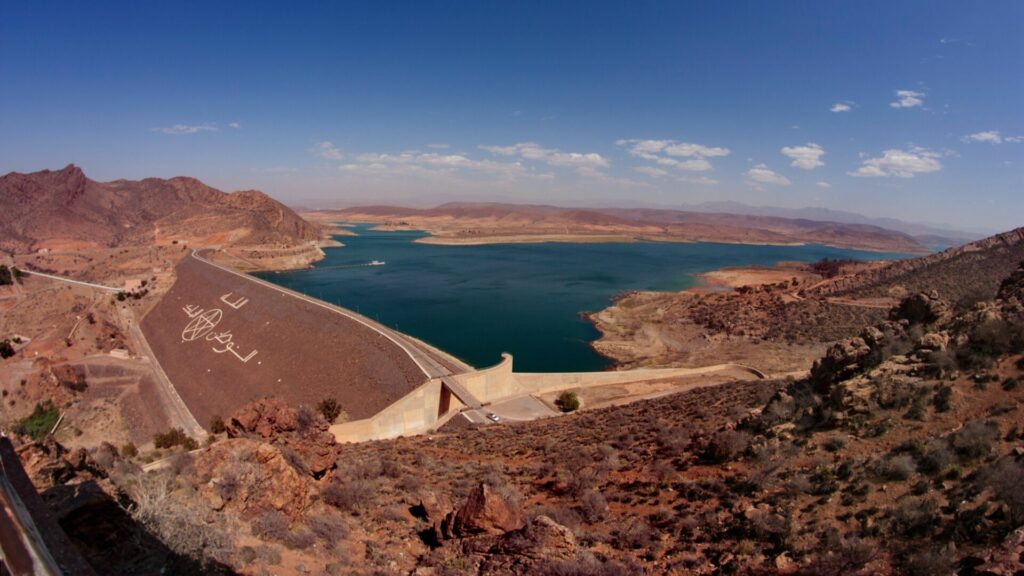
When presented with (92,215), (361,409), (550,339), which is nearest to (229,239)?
(92,215)

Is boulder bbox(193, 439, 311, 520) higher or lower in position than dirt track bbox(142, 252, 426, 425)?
higher

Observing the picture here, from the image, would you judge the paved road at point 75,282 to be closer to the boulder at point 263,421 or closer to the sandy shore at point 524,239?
the boulder at point 263,421

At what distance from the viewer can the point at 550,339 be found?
46.2 metres

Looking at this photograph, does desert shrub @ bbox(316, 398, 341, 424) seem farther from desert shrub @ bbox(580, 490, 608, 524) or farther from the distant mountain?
the distant mountain

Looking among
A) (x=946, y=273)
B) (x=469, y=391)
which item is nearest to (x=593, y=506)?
(x=469, y=391)

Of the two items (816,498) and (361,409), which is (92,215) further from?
(816,498)

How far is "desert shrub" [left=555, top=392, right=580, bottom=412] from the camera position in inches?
1051

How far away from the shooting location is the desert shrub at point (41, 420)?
24.9m

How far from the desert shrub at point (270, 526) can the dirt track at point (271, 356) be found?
18.4 m

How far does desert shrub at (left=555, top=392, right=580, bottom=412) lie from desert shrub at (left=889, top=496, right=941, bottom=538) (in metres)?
20.1

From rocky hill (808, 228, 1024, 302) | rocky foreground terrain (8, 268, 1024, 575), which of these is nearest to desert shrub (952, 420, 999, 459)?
rocky foreground terrain (8, 268, 1024, 575)

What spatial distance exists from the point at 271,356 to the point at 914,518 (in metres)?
35.1

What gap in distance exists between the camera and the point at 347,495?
9.88 meters

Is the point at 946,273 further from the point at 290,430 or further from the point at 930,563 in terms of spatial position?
the point at 290,430
